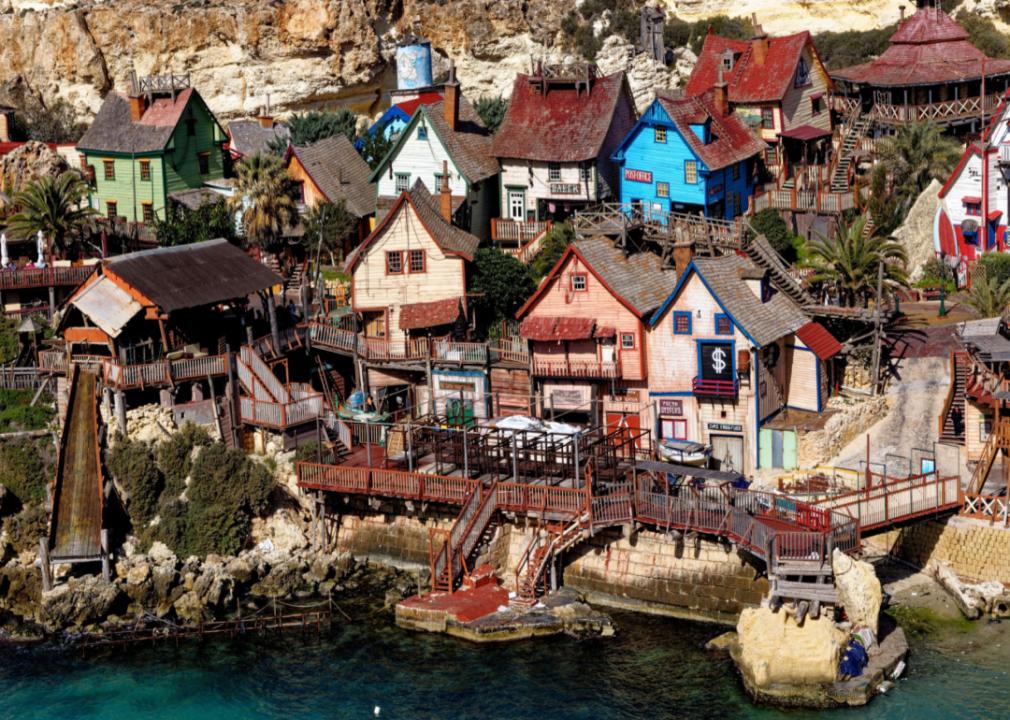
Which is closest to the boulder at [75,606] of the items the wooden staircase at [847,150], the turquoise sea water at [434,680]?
the turquoise sea water at [434,680]

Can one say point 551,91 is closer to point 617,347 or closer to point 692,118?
point 692,118

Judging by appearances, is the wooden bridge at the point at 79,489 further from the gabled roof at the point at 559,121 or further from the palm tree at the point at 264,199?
the gabled roof at the point at 559,121

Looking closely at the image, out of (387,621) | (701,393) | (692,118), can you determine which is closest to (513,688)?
(387,621)

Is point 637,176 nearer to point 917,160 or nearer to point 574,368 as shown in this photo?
point 917,160

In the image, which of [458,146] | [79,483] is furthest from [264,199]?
[79,483]

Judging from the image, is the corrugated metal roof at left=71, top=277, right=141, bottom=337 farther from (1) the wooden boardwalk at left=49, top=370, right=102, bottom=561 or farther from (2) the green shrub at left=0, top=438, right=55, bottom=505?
(2) the green shrub at left=0, top=438, right=55, bottom=505

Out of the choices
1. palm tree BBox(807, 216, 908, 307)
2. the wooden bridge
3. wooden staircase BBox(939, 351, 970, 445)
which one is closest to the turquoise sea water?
the wooden bridge
